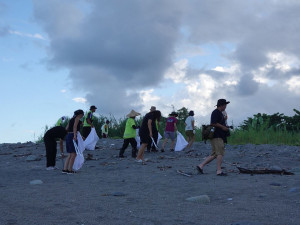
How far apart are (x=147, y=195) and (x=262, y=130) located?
1548 cm

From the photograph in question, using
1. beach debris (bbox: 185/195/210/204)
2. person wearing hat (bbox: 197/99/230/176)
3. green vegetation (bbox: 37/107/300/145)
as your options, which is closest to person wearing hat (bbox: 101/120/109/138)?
green vegetation (bbox: 37/107/300/145)

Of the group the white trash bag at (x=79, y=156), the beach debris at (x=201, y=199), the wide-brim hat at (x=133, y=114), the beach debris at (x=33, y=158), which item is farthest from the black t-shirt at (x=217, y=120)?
the beach debris at (x=33, y=158)

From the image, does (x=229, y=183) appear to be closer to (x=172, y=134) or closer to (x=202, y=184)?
(x=202, y=184)

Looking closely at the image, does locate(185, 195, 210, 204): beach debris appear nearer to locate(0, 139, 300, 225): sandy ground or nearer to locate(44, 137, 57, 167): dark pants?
locate(0, 139, 300, 225): sandy ground

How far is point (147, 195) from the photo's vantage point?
7941mm

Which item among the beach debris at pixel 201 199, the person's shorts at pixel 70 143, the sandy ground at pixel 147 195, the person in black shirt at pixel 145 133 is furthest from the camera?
the person in black shirt at pixel 145 133

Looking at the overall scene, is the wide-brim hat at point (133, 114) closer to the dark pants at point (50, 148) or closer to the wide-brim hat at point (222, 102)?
the dark pants at point (50, 148)

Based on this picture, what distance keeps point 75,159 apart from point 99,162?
268 centimetres

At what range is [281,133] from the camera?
70.5ft

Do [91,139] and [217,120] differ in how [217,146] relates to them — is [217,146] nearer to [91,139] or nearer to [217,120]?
[217,120]

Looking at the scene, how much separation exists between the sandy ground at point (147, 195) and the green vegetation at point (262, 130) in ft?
24.2

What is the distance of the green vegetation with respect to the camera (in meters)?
21.1

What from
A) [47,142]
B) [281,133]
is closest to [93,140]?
[47,142]

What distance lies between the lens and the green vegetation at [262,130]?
21.1m
